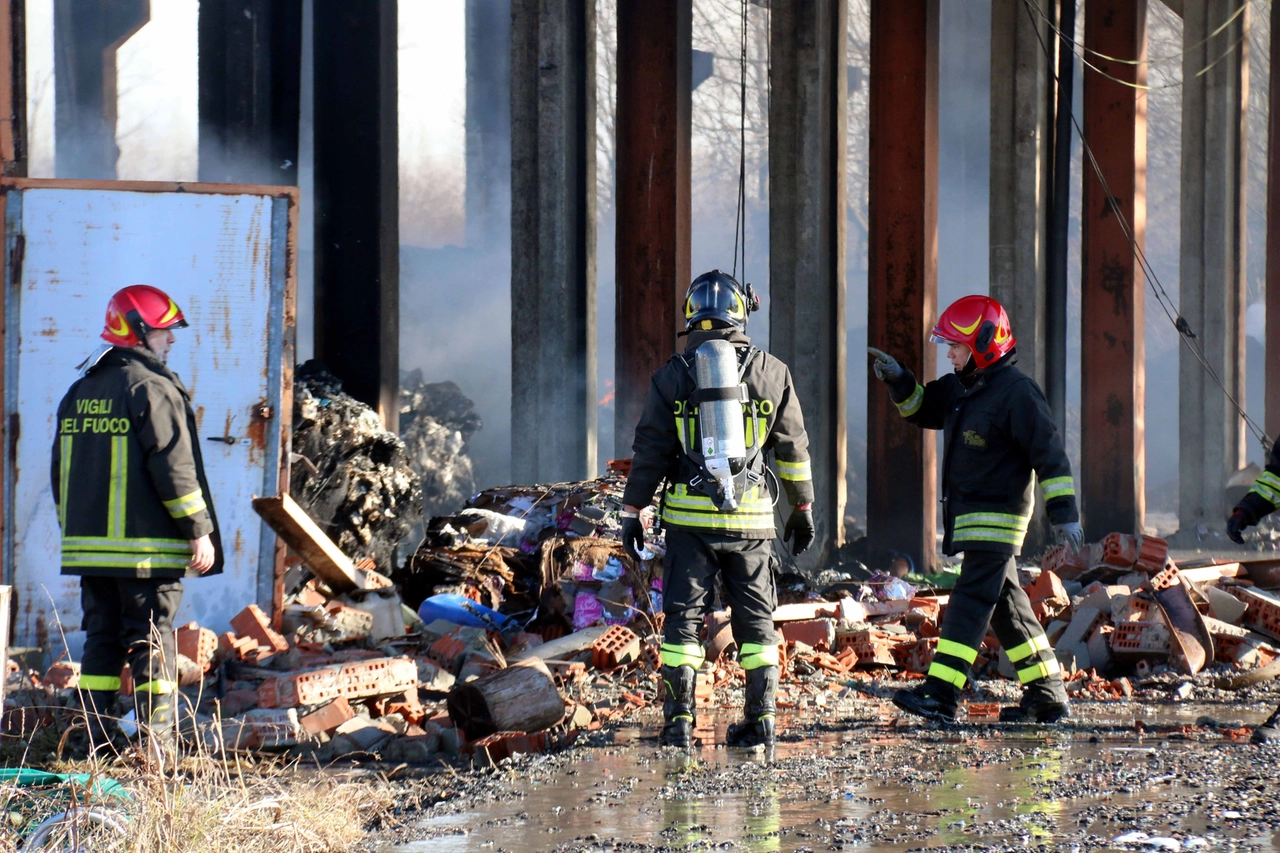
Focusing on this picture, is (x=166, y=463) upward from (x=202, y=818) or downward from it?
upward

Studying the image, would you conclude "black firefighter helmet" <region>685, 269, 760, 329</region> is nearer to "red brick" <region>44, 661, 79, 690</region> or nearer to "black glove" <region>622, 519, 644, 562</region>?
"black glove" <region>622, 519, 644, 562</region>

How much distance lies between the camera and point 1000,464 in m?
5.02

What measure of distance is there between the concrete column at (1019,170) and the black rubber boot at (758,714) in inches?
266

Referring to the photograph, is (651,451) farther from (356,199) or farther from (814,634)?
(356,199)

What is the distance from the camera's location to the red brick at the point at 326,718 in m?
5.02

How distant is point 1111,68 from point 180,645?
9.61m

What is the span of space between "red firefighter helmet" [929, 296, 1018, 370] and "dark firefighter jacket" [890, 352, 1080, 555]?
0.06m

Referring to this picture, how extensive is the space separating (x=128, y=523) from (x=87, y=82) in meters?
15.1

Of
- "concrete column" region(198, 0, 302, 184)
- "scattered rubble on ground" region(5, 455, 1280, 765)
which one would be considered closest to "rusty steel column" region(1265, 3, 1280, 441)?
"scattered rubble on ground" region(5, 455, 1280, 765)

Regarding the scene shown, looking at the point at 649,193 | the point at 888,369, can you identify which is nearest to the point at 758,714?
the point at 888,369

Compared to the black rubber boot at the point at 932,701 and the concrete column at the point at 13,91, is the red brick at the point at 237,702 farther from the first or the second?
the concrete column at the point at 13,91

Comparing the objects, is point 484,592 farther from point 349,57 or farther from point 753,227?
point 753,227

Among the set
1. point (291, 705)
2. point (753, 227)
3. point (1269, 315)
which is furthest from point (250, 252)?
point (753, 227)

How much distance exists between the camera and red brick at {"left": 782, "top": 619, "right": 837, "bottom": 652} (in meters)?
6.33
